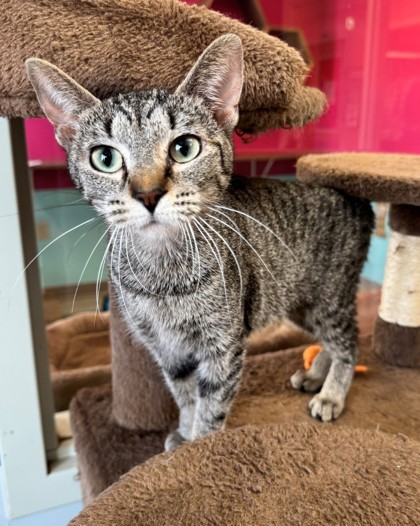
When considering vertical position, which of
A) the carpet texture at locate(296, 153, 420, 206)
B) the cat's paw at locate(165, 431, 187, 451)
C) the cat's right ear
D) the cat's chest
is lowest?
the cat's paw at locate(165, 431, 187, 451)

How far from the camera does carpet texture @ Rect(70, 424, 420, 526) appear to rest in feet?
2.04

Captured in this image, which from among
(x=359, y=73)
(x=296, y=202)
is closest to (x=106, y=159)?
(x=296, y=202)

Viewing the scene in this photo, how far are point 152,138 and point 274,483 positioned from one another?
51 centimetres

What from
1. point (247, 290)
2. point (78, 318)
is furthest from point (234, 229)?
point (78, 318)

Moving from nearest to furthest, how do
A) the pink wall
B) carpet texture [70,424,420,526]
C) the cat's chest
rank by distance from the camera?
carpet texture [70,424,420,526], the cat's chest, the pink wall

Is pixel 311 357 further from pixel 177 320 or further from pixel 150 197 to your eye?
pixel 150 197

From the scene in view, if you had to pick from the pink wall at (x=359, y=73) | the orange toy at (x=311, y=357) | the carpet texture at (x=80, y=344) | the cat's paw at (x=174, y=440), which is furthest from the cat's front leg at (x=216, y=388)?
the pink wall at (x=359, y=73)

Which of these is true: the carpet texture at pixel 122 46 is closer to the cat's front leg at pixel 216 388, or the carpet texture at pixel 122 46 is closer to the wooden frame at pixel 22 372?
the wooden frame at pixel 22 372

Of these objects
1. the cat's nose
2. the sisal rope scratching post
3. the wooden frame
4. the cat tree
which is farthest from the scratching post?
the wooden frame

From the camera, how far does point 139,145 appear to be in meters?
0.69

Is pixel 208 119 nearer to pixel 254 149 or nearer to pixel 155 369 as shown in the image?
pixel 155 369

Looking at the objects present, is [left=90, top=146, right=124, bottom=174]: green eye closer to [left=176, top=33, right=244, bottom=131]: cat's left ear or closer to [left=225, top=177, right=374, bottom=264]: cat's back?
[left=176, top=33, right=244, bottom=131]: cat's left ear

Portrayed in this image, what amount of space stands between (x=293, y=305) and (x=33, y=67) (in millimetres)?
642

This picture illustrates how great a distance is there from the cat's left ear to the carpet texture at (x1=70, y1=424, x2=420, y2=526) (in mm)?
498
